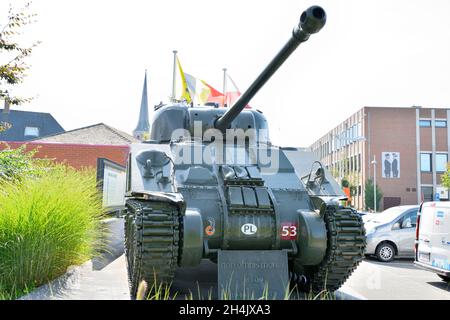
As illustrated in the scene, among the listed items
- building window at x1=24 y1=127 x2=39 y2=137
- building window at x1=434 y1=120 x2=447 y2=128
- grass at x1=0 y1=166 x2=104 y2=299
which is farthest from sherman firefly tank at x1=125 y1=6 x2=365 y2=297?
building window at x1=24 y1=127 x2=39 y2=137

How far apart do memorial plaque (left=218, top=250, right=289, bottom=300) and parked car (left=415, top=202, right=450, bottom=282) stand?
3.66 meters

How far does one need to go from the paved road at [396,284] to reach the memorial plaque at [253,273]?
168cm

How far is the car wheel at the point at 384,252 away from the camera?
1220cm

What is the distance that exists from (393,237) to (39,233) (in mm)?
8815

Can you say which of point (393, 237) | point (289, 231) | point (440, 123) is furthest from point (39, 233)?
point (440, 123)

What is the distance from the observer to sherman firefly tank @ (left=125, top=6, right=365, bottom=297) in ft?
18.9

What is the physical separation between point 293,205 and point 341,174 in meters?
47.8

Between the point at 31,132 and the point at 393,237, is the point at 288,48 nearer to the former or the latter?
Answer: the point at 393,237

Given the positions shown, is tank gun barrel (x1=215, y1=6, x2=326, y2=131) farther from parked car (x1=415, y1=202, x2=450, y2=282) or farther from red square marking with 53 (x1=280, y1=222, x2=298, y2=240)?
parked car (x1=415, y1=202, x2=450, y2=282)

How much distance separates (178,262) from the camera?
601 centimetres

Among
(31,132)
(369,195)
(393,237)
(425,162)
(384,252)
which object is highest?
(31,132)

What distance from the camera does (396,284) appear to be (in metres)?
8.51

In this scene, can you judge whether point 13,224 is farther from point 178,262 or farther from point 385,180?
point 385,180
